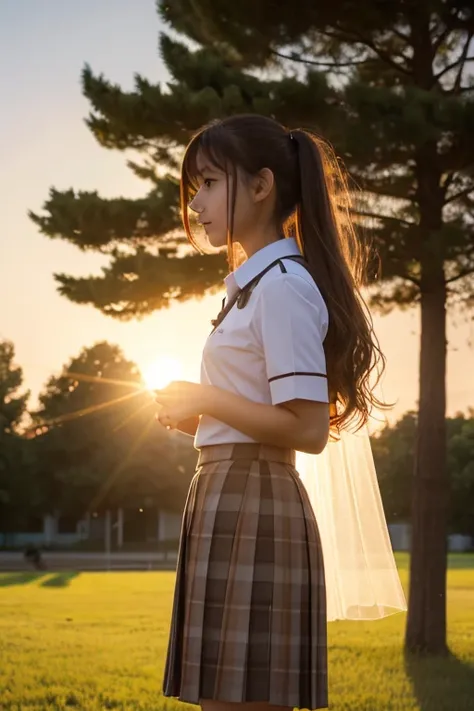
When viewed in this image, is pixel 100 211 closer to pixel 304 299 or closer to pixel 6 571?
pixel 304 299

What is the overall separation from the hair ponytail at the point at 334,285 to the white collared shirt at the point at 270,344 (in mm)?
58

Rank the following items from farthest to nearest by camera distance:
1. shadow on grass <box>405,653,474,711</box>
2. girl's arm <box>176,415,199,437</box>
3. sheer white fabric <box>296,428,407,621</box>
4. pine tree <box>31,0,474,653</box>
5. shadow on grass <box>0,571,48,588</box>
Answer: shadow on grass <box>0,571,48,588</box> → pine tree <box>31,0,474,653</box> → shadow on grass <box>405,653,474,711</box> → sheer white fabric <box>296,428,407,621</box> → girl's arm <box>176,415,199,437</box>

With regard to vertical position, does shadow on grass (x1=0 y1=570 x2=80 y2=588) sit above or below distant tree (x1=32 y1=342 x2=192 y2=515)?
below

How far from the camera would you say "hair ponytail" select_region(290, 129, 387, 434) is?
86.7 inches

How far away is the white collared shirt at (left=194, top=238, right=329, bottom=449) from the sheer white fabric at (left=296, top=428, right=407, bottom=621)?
584mm

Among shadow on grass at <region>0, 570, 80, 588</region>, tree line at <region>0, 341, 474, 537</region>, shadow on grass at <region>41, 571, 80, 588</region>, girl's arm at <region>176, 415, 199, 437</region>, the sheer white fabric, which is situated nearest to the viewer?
girl's arm at <region>176, 415, 199, 437</region>

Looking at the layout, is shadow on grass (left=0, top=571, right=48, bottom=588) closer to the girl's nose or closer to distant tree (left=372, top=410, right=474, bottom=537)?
distant tree (left=372, top=410, right=474, bottom=537)

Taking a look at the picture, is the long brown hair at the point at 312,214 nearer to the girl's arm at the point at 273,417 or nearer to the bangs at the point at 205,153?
the bangs at the point at 205,153

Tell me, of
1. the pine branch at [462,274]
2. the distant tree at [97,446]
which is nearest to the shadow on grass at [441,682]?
the pine branch at [462,274]

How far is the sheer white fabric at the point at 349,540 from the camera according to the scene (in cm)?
265

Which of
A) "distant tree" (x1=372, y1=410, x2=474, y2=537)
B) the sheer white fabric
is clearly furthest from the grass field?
"distant tree" (x1=372, y1=410, x2=474, y2=537)

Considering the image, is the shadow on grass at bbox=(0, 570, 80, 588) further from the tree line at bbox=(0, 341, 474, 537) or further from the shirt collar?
the shirt collar

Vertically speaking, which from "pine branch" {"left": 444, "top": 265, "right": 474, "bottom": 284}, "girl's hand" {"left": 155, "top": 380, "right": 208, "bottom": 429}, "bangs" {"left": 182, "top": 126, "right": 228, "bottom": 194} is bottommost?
"girl's hand" {"left": 155, "top": 380, "right": 208, "bottom": 429}

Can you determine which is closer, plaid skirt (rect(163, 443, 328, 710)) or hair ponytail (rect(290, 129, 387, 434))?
plaid skirt (rect(163, 443, 328, 710))
